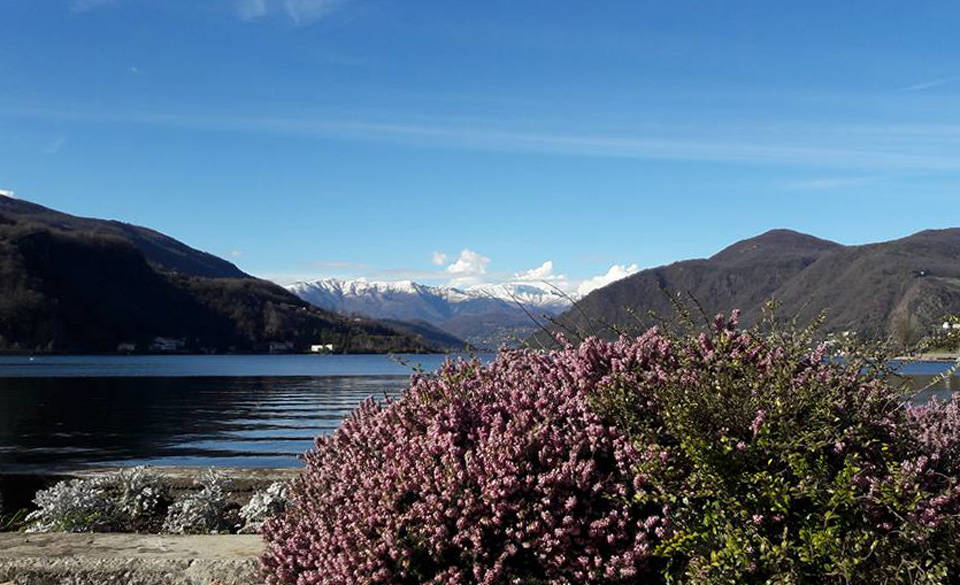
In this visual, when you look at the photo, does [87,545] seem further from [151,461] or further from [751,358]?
[151,461]

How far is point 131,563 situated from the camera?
19.5 ft

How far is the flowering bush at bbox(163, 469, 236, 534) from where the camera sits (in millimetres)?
8891

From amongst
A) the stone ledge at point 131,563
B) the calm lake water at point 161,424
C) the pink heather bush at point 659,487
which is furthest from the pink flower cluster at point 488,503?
the calm lake water at point 161,424

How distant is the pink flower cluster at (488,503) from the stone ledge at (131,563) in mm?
761

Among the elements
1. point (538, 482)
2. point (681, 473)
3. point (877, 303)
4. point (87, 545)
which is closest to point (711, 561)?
point (681, 473)

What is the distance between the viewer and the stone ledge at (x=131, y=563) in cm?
583

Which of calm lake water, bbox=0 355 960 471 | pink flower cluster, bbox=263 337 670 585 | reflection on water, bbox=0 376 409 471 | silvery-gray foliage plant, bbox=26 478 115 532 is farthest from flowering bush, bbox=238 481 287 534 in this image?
reflection on water, bbox=0 376 409 471

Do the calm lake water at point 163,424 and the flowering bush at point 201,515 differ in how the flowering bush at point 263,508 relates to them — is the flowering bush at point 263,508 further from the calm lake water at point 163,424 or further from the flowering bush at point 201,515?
the calm lake water at point 163,424

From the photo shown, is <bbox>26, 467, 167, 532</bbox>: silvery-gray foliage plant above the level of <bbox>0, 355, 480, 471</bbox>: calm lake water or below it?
above

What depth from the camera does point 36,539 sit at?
682 centimetres

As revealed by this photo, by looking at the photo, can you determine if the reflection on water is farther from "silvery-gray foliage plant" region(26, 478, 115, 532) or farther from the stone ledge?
the stone ledge

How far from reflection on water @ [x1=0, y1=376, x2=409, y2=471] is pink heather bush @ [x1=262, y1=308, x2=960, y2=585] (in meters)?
11.7

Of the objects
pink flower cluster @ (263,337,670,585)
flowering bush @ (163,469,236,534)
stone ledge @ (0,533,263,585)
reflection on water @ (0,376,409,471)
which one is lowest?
reflection on water @ (0,376,409,471)

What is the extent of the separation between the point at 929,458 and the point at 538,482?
2182 mm
